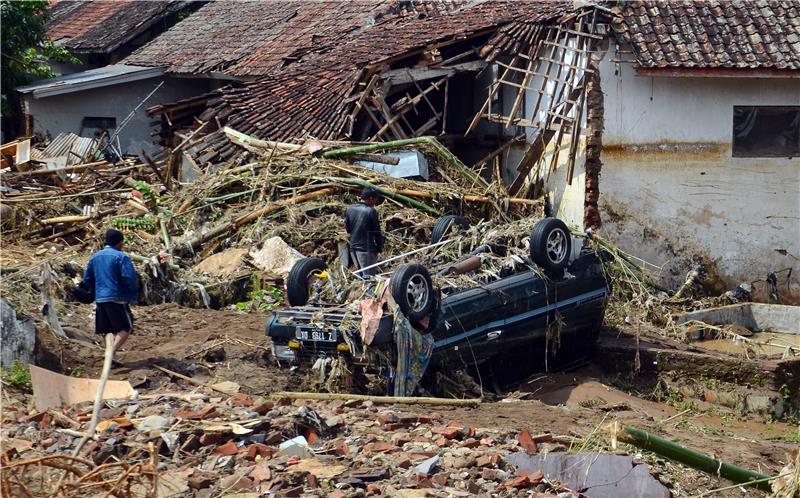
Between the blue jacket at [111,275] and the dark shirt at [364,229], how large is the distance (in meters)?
3.01

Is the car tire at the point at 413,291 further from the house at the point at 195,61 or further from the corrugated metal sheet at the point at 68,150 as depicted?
the corrugated metal sheet at the point at 68,150

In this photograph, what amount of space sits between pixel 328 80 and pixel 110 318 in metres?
9.46

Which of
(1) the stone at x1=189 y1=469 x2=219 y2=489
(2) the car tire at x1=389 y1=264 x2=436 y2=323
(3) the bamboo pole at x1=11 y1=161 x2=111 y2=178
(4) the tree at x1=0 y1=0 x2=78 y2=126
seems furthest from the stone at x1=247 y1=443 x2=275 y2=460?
(4) the tree at x1=0 y1=0 x2=78 y2=126

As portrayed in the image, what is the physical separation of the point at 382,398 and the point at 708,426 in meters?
3.70

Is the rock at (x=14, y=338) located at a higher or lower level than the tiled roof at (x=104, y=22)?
lower

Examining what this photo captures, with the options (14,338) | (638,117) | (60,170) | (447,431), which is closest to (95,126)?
(60,170)

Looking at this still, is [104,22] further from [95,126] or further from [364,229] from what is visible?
[364,229]

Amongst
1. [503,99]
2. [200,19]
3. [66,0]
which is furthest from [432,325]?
[66,0]

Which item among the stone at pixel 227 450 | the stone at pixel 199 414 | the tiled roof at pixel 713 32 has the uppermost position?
the tiled roof at pixel 713 32

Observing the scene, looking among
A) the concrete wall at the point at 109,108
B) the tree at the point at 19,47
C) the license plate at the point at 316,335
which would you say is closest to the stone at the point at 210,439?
the license plate at the point at 316,335

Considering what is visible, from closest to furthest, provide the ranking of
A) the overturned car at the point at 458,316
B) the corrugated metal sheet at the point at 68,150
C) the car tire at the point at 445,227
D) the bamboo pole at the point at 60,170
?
1. the overturned car at the point at 458,316
2. the car tire at the point at 445,227
3. the bamboo pole at the point at 60,170
4. the corrugated metal sheet at the point at 68,150

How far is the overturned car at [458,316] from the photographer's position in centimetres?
1055

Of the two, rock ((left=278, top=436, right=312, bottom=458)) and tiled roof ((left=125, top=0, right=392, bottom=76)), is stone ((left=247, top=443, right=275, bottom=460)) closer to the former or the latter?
rock ((left=278, top=436, right=312, bottom=458))

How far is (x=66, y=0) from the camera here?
3603cm
